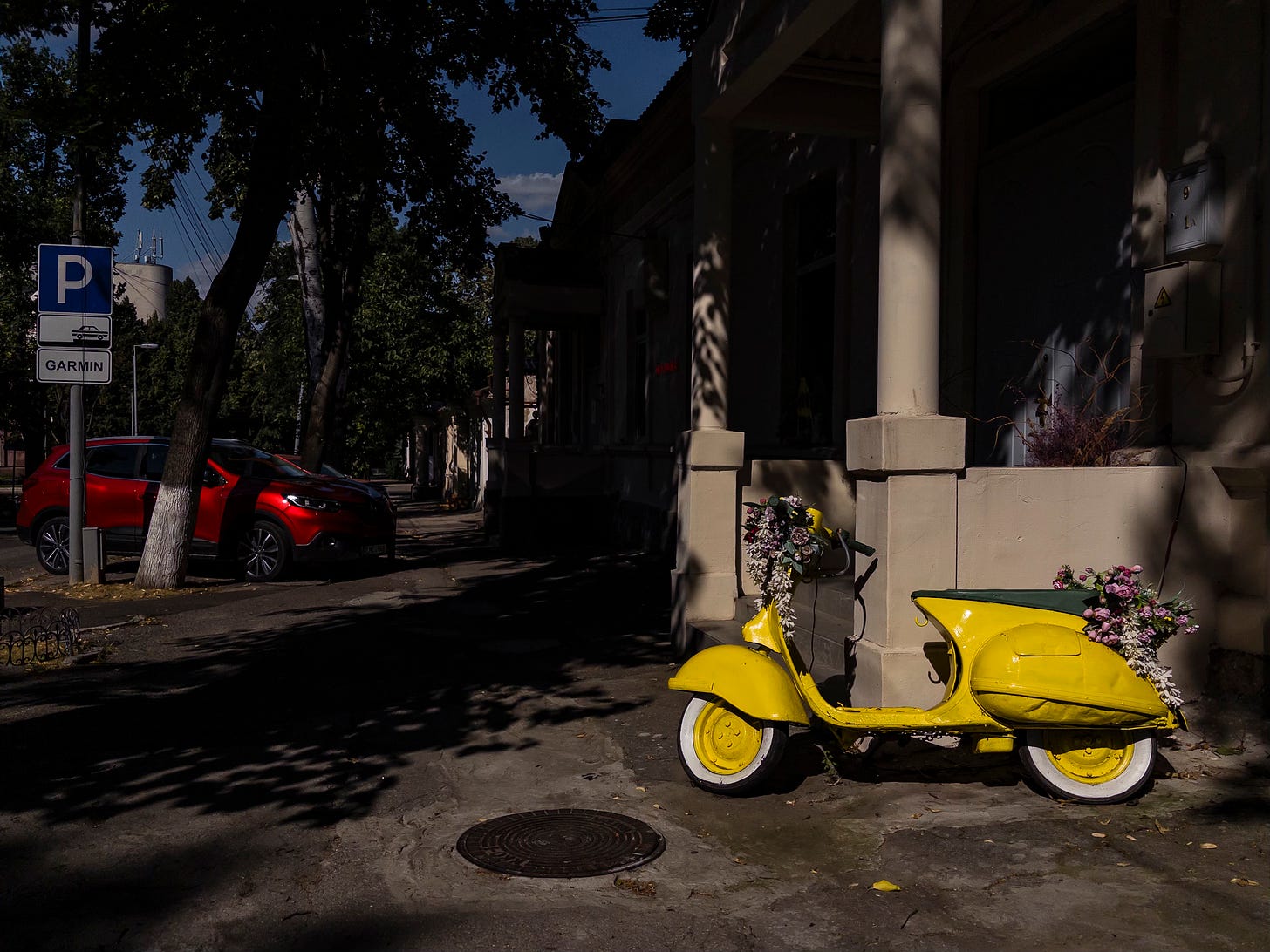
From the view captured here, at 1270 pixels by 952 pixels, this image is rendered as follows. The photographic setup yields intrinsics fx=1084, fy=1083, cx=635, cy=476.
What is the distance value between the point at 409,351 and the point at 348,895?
115 ft

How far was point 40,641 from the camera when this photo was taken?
8531 millimetres

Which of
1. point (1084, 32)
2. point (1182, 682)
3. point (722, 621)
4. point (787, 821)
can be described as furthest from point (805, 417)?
point (787, 821)

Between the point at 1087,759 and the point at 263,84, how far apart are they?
1078cm

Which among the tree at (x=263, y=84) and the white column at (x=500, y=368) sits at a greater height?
the tree at (x=263, y=84)

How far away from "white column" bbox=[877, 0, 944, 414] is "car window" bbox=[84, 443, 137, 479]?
36.7 feet

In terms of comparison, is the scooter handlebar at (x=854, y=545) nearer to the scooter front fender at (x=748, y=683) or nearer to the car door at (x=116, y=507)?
the scooter front fender at (x=748, y=683)

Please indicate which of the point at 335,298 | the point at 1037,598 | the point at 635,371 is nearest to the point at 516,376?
the point at 635,371

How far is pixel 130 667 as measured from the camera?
26.1 feet

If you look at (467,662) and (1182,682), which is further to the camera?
(467,662)

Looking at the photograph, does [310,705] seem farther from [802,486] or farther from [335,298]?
[335,298]

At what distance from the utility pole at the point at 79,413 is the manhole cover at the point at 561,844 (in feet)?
30.5

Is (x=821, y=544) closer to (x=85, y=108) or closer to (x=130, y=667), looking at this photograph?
(x=130, y=667)

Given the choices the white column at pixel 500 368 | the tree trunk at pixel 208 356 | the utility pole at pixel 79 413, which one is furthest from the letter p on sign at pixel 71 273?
the white column at pixel 500 368

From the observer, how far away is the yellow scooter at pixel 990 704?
444cm
